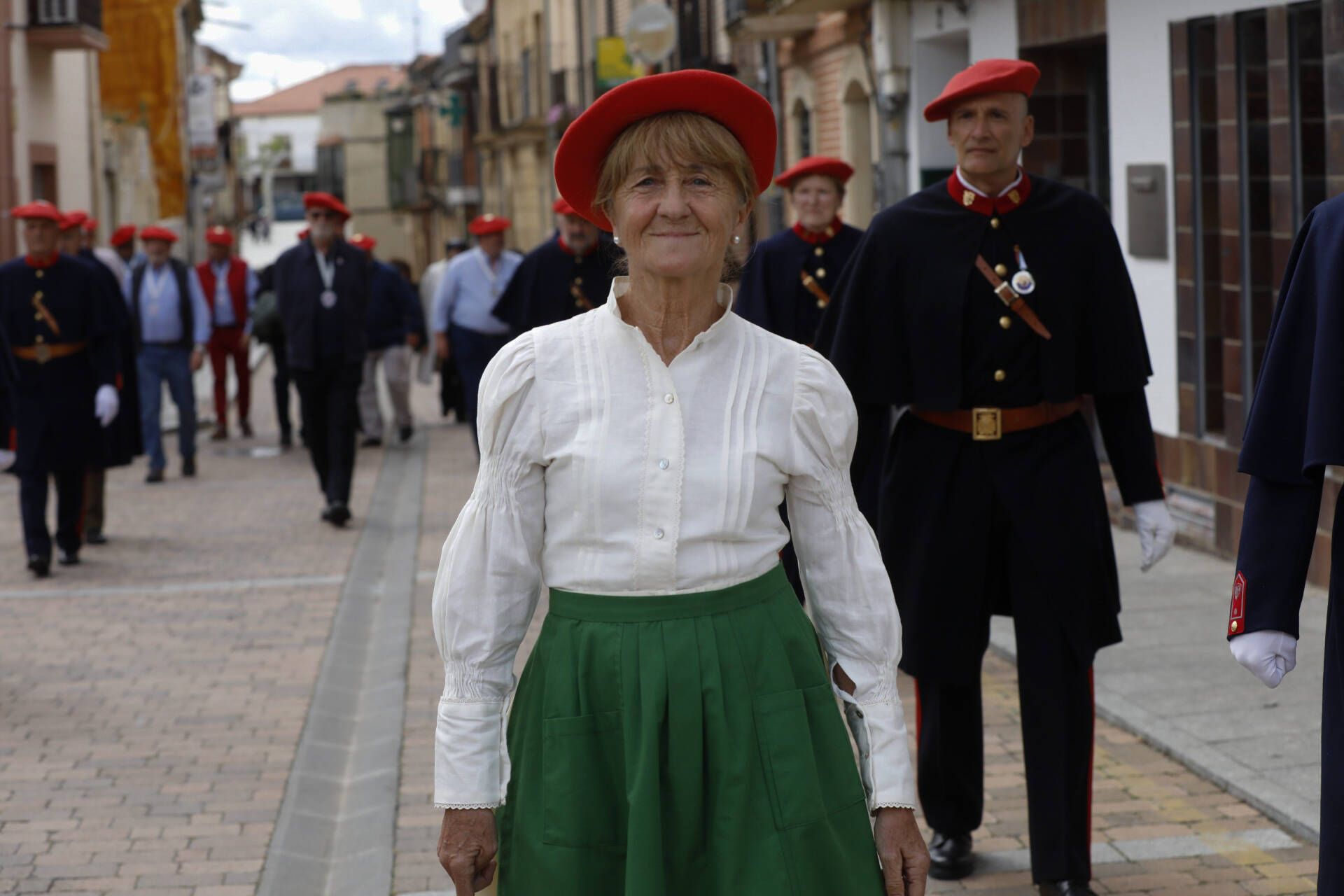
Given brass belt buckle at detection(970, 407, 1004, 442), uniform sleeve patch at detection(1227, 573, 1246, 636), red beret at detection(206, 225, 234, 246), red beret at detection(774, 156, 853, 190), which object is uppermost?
red beret at detection(206, 225, 234, 246)

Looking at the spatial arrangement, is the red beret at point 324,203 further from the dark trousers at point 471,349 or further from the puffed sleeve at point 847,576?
the puffed sleeve at point 847,576

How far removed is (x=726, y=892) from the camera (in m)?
2.83

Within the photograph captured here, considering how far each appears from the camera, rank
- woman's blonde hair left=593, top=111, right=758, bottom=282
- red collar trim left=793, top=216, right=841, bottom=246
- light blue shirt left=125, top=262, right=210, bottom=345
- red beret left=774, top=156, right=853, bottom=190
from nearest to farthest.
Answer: woman's blonde hair left=593, top=111, right=758, bottom=282, red collar trim left=793, top=216, right=841, bottom=246, red beret left=774, top=156, right=853, bottom=190, light blue shirt left=125, top=262, right=210, bottom=345

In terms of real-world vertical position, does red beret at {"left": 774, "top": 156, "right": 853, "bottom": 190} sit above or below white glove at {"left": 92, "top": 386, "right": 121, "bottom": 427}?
above

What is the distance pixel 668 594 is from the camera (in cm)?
288

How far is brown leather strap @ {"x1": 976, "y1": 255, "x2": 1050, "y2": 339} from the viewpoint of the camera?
4.62 metres

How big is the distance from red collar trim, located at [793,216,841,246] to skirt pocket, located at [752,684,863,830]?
209 inches

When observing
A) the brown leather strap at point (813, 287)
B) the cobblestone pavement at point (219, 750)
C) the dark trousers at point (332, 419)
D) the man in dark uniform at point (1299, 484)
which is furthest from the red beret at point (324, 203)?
the man in dark uniform at point (1299, 484)

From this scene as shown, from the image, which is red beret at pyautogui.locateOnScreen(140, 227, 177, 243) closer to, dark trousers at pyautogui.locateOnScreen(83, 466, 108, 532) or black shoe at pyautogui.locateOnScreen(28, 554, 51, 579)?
dark trousers at pyautogui.locateOnScreen(83, 466, 108, 532)

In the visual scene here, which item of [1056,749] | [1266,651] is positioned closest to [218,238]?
[1056,749]

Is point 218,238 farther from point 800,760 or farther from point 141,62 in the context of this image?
point 800,760

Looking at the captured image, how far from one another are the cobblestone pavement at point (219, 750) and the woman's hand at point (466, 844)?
224 cm

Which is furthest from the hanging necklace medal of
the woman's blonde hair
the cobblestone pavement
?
the woman's blonde hair

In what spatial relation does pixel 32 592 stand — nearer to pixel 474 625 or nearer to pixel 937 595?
pixel 937 595
